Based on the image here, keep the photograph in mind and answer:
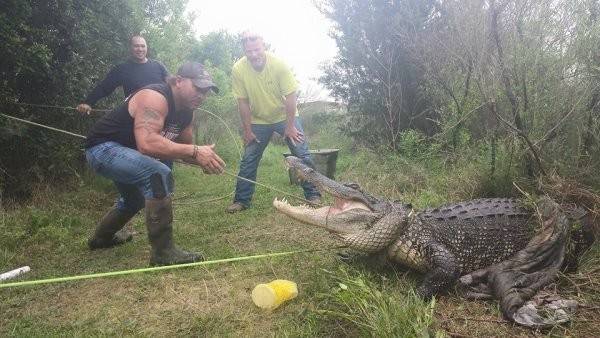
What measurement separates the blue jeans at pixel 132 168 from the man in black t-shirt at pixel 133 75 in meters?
1.90

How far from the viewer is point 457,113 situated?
546cm

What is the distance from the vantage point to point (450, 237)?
2992mm

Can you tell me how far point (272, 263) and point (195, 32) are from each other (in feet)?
63.1

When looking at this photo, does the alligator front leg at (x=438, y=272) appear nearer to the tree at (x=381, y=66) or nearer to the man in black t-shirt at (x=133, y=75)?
the man in black t-shirt at (x=133, y=75)

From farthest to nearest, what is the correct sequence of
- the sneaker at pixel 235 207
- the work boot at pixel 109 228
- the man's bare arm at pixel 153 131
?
the sneaker at pixel 235 207 → the work boot at pixel 109 228 → the man's bare arm at pixel 153 131

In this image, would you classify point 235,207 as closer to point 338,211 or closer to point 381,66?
point 338,211

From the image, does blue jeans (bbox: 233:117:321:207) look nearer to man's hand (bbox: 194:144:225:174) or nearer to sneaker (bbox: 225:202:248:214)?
sneaker (bbox: 225:202:248:214)

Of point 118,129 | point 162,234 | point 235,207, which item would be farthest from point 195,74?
point 235,207

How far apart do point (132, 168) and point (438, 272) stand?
7.81ft

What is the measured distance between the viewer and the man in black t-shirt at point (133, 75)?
5.36 m

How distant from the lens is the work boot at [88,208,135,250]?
13.1 ft

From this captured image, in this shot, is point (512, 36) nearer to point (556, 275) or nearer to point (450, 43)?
point (450, 43)

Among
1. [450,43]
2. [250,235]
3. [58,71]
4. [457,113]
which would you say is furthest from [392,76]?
[58,71]

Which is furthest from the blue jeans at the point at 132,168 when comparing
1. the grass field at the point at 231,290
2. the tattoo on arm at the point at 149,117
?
the grass field at the point at 231,290
